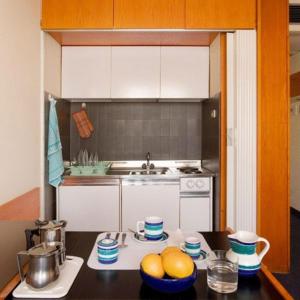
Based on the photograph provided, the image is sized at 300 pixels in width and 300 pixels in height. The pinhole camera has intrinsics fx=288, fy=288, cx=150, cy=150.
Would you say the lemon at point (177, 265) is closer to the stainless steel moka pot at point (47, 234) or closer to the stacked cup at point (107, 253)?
the stacked cup at point (107, 253)

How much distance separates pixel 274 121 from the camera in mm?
2553

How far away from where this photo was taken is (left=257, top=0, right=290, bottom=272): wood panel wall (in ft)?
8.32

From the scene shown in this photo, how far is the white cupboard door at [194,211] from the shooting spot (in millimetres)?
2770

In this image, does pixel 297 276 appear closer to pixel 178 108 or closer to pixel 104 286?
pixel 178 108

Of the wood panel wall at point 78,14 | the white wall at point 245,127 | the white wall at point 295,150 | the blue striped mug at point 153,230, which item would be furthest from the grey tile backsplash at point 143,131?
the blue striped mug at point 153,230

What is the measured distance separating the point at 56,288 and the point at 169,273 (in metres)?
0.37

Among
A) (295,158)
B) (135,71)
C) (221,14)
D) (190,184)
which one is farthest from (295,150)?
(135,71)

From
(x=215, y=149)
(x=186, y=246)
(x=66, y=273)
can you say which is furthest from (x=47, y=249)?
(x=215, y=149)

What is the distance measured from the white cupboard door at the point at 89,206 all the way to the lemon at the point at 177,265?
6.07 feet

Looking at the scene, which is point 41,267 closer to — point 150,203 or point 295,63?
point 150,203

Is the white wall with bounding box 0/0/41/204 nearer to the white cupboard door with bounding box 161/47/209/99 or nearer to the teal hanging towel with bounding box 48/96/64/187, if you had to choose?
the teal hanging towel with bounding box 48/96/64/187

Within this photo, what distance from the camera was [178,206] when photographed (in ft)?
9.08

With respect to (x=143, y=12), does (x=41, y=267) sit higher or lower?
lower

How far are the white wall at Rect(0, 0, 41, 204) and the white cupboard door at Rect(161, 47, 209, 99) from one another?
1.26 m
